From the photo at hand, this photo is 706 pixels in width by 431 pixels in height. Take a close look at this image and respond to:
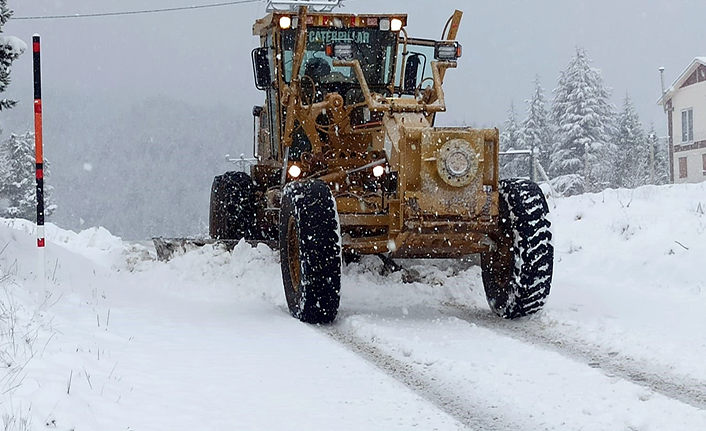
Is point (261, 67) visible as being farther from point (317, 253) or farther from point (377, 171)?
point (317, 253)

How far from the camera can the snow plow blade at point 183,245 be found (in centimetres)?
1052

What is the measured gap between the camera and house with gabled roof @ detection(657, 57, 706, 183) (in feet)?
119

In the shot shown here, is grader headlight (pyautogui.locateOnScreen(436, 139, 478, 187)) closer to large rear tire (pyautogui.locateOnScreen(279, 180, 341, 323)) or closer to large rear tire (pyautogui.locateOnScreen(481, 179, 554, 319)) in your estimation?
large rear tire (pyautogui.locateOnScreen(481, 179, 554, 319))

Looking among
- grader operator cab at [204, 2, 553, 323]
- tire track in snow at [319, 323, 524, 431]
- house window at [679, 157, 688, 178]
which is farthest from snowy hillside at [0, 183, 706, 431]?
house window at [679, 157, 688, 178]

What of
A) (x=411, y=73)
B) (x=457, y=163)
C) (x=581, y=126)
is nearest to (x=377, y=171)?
(x=457, y=163)

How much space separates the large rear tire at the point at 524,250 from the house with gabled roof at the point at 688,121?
30.1 metres

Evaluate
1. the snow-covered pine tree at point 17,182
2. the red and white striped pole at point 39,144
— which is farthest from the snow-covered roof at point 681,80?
the red and white striped pole at point 39,144

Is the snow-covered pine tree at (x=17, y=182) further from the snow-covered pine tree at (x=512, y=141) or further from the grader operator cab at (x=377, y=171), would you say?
the grader operator cab at (x=377, y=171)

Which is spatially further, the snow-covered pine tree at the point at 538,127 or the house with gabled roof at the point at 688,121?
the snow-covered pine tree at the point at 538,127

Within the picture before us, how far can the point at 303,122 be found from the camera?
9.79 meters

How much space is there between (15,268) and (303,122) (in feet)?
11.1

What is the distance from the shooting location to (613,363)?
5770 mm

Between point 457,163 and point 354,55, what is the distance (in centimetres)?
339

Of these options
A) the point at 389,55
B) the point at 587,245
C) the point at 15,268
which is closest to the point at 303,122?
the point at 389,55
